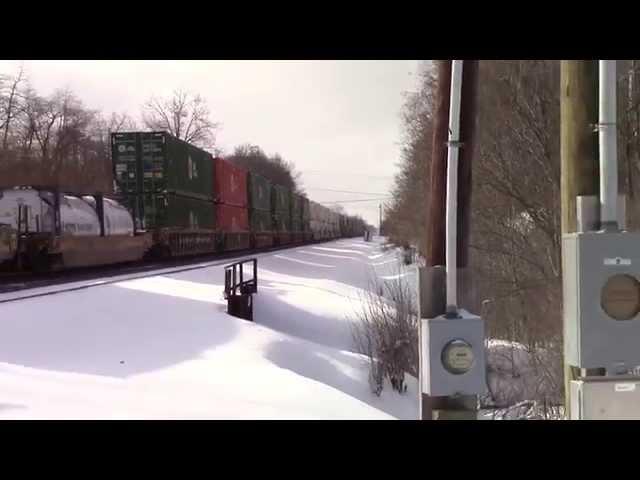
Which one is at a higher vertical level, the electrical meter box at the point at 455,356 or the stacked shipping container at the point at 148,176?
the stacked shipping container at the point at 148,176

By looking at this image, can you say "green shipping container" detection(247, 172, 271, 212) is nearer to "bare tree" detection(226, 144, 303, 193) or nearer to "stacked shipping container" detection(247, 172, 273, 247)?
"stacked shipping container" detection(247, 172, 273, 247)

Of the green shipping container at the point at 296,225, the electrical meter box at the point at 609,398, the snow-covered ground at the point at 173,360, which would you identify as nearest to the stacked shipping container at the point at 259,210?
the green shipping container at the point at 296,225

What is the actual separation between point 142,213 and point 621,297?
23701 mm

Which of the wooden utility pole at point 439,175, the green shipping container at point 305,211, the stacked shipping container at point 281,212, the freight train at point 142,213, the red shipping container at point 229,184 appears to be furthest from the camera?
the green shipping container at point 305,211

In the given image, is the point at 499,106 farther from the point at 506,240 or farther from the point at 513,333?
the point at 513,333

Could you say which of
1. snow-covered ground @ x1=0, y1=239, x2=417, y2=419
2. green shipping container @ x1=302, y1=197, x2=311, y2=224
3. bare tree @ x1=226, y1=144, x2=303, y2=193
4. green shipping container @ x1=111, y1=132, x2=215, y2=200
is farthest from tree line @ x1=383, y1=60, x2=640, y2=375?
bare tree @ x1=226, y1=144, x2=303, y2=193

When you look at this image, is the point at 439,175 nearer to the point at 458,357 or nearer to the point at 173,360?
the point at 458,357

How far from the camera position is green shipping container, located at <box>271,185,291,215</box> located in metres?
48.1

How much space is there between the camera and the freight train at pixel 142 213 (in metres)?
18.1

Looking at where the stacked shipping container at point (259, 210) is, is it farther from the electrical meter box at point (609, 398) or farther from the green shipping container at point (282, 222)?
the electrical meter box at point (609, 398)

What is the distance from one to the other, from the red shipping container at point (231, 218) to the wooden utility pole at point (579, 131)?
29813mm

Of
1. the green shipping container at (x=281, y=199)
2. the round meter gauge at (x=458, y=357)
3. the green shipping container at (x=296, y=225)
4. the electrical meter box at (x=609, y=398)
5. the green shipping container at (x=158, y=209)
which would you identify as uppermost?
the green shipping container at (x=281, y=199)

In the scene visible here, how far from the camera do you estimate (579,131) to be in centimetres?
392

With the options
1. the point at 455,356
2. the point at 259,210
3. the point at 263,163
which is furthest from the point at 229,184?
the point at 263,163
